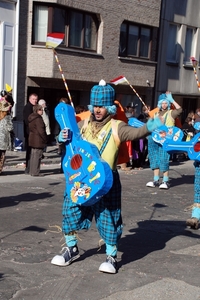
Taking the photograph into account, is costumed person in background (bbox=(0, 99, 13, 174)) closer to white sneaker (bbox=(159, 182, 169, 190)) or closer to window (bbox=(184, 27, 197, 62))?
white sneaker (bbox=(159, 182, 169, 190))

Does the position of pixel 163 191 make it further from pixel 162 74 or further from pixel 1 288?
pixel 162 74

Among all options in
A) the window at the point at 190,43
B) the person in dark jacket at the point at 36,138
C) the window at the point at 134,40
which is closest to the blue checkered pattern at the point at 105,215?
the person in dark jacket at the point at 36,138

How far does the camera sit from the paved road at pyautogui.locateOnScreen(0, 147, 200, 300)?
198 inches

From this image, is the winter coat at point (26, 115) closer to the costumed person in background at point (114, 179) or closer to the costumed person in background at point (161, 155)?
the costumed person in background at point (161, 155)

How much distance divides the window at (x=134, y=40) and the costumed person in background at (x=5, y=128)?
10.6m

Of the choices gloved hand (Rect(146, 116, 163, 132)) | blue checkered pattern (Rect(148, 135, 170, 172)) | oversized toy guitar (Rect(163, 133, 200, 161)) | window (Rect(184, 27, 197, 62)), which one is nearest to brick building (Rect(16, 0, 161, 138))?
window (Rect(184, 27, 197, 62))

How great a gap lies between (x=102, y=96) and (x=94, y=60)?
49.5ft

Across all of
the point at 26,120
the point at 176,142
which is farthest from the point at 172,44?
the point at 176,142

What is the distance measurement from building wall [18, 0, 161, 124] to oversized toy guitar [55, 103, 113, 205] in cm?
1302

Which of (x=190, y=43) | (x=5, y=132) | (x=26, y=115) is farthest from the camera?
(x=190, y=43)

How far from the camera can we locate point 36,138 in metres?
12.3

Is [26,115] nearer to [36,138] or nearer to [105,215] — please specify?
[36,138]

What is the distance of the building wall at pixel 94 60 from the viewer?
18250mm

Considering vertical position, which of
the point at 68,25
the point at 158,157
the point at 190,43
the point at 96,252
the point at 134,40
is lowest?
the point at 96,252
